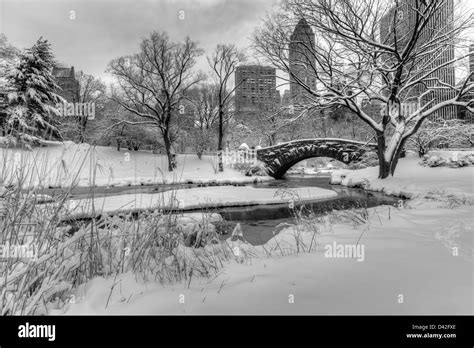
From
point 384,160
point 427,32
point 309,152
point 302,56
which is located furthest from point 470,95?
point 309,152

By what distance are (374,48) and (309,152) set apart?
37.7 feet

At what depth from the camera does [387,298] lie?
148 cm

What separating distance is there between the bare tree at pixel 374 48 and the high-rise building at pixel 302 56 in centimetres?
5

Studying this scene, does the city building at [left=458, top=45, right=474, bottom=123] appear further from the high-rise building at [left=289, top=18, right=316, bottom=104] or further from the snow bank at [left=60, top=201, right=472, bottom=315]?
the snow bank at [left=60, top=201, right=472, bottom=315]

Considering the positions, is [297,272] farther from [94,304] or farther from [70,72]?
[70,72]

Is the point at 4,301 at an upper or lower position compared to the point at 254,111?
lower

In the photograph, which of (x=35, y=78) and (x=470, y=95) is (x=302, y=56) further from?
(x=35, y=78)

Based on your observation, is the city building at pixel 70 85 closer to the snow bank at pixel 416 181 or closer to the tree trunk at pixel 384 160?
the snow bank at pixel 416 181

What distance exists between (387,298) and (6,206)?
300cm

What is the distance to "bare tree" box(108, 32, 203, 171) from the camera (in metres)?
23.8

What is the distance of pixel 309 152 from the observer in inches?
859

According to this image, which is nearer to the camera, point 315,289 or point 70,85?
point 315,289

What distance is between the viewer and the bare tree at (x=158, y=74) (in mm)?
23812
